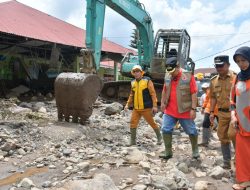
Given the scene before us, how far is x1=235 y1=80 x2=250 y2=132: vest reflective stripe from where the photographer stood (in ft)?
13.7

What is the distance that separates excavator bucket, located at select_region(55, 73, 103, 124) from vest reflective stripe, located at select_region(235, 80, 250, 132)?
4.19 m

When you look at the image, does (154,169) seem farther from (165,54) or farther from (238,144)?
(165,54)

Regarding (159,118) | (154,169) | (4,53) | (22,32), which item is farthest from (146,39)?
(154,169)

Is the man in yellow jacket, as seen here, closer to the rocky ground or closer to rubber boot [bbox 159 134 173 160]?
the rocky ground

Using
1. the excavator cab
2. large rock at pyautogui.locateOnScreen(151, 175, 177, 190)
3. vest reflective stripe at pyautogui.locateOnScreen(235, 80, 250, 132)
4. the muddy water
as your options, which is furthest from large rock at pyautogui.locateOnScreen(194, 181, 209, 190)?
the excavator cab

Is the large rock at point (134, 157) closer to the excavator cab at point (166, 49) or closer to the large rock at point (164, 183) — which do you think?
the large rock at point (164, 183)

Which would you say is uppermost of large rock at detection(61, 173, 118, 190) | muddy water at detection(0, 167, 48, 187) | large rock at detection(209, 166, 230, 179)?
large rock at detection(61, 173, 118, 190)

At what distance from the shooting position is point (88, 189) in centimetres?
409

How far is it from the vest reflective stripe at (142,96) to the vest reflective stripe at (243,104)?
290cm

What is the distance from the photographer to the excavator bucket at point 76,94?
790 cm

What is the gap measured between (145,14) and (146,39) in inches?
36.8

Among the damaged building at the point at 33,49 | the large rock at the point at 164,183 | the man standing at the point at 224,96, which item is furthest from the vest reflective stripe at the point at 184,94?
the damaged building at the point at 33,49

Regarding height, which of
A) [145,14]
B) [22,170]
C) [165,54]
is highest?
[145,14]

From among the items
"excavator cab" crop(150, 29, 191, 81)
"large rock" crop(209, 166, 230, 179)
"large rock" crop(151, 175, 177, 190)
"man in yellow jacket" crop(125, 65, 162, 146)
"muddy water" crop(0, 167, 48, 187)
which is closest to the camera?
"large rock" crop(151, 175, 177, 190)
